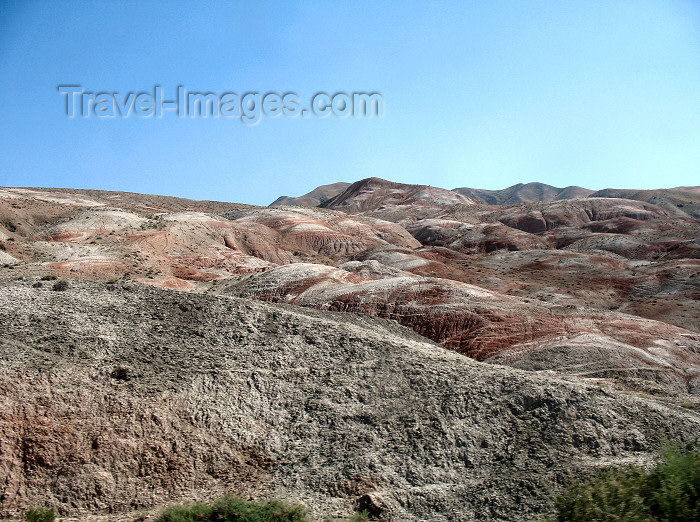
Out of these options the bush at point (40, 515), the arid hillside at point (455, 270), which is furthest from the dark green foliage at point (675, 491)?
the bush at point (40, 515)

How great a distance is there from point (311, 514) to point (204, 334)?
6128 millimetres

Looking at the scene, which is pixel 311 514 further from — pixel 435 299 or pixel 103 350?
pixel 435 299

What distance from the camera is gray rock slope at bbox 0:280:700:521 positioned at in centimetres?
1048

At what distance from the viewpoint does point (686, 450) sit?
35.2 feet

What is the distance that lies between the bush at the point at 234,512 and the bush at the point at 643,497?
4755 millimetres

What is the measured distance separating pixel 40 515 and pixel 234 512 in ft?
11.6

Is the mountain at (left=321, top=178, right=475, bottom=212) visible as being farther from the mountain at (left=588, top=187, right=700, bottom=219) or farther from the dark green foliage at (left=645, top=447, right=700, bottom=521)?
the dark green foliage at (left=645, top=447, right=700, bottom=521)

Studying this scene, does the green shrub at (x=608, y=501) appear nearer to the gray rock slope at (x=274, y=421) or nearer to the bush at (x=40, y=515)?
the gray rock slope at (x=274, y=421)

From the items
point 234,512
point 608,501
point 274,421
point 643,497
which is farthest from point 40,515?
point 643,497

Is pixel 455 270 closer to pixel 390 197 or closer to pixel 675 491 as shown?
pixel 675 491

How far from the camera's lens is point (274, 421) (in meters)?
12.6

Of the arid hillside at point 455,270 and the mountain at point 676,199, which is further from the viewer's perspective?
Result: the mountain at point 676,199

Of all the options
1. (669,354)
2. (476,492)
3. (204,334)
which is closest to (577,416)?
(476,492)

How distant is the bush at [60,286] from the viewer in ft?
50.5
